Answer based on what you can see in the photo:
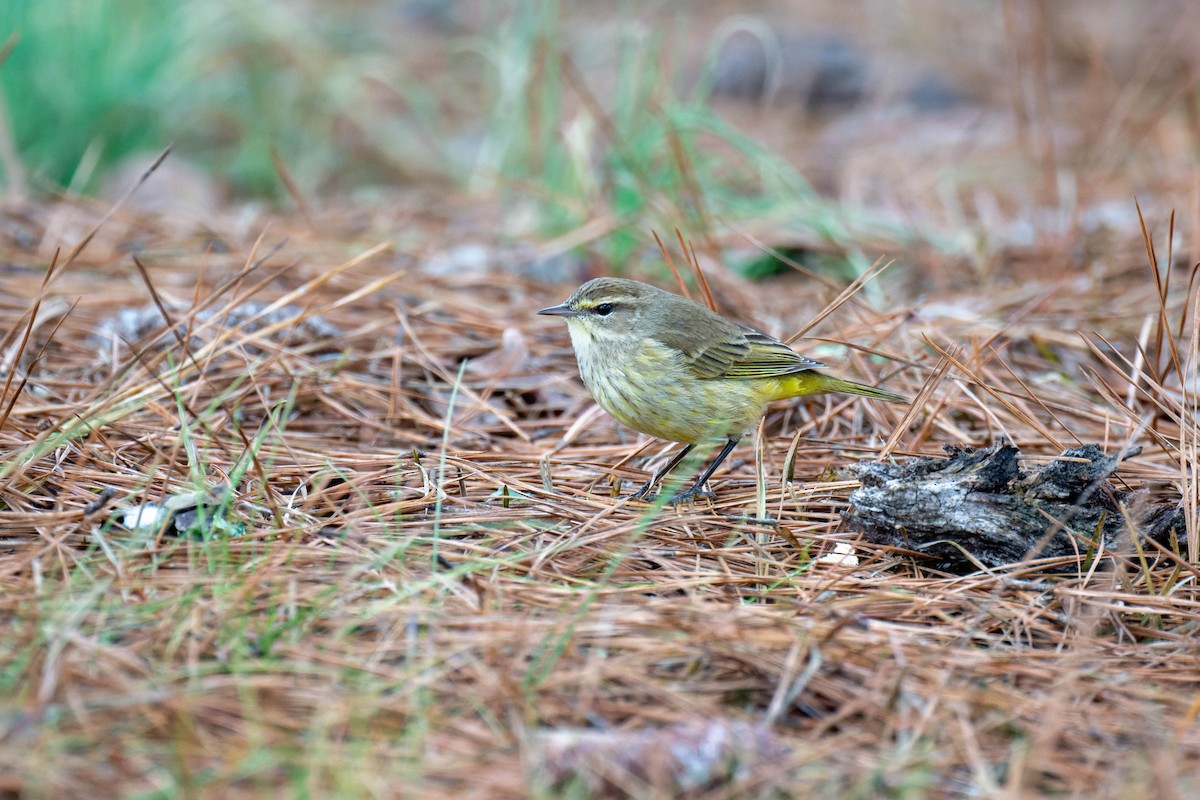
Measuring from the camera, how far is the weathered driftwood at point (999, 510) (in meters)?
3.26

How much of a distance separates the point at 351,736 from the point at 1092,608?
2.09 meters

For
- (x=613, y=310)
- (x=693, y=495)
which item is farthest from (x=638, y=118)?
(x=693, y=495)

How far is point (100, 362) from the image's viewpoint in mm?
4539

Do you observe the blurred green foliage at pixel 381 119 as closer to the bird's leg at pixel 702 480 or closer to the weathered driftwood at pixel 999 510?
the bird's leg at pixel 702 480

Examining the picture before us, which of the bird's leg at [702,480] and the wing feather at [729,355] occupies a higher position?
the wing feather at [729,355]

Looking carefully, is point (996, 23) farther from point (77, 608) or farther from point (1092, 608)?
point (77, 608)

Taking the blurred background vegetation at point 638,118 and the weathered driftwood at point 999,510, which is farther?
the blurred background vegetation at point 638,118

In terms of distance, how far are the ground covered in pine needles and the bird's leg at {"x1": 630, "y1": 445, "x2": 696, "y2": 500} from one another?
0.10m

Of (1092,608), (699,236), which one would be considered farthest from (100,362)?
(1092,608)

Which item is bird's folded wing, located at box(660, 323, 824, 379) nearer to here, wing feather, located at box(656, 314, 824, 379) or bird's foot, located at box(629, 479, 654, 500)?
wing feather, located at box(656, 314, 824, 379)

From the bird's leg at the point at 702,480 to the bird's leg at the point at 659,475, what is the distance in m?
0.11

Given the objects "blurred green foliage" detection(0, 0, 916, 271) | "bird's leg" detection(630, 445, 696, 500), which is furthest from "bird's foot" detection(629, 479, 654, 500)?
"blurred green foliage" detection(0, 0, 916, 271)

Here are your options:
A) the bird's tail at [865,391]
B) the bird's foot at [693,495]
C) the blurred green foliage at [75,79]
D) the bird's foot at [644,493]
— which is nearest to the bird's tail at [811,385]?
the bird's tail at [865,391]

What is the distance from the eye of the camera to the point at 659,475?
420cm
